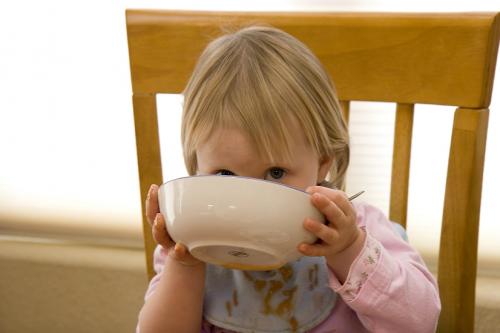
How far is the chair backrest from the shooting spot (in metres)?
0.85

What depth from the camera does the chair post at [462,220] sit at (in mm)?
856

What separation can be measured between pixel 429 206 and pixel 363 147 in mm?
164

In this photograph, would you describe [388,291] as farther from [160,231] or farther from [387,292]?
[160,231]

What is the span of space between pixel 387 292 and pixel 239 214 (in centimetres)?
24

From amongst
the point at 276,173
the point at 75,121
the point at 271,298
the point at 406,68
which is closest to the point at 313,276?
the point at 271,298

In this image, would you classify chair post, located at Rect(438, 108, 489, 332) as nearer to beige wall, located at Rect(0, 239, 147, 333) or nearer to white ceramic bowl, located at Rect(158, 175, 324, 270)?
white ceramic bowl, located at Rect(158, 175, 324, 270)

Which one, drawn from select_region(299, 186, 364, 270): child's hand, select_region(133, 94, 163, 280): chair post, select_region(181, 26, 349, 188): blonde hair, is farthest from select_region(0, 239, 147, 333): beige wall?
select_region(299, 186, 364, 270): child's hand

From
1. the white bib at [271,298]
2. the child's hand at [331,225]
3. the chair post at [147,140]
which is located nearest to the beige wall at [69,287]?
the chair post at [147,140]

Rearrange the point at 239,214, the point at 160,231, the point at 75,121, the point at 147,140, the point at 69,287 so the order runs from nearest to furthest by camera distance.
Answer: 1. the point at 239,214
2. the point at 160,231
3. the point at 147,140
4. the point at 75,121
5. the point at 69,287

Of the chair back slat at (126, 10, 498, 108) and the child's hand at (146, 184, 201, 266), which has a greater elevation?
the chair back slat at (126, 10, 498, 108)

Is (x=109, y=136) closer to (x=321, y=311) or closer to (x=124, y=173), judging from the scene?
(x=124, y=173)

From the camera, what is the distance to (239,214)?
0.57 meters

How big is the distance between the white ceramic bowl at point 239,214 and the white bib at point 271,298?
236 mm

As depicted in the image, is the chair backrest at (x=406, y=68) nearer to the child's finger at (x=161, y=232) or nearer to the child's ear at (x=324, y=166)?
the child's ear at (x=324, y=166)
